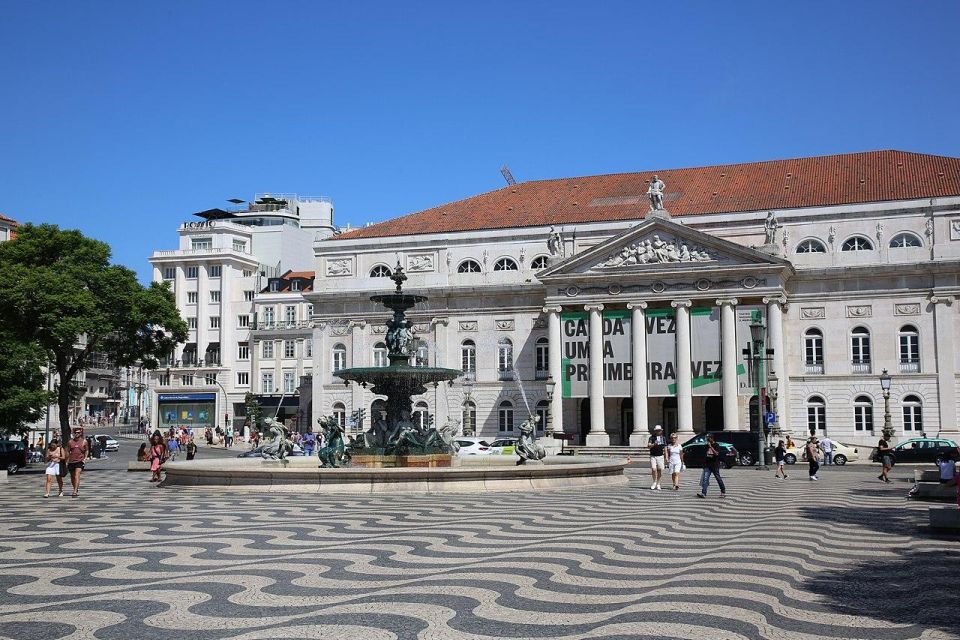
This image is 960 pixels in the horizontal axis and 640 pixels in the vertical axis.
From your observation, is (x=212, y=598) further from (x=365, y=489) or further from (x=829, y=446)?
(x=829, y=446)

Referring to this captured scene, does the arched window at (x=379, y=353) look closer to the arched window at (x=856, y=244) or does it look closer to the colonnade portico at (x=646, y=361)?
the colonnade portico at (x=646, y=361)

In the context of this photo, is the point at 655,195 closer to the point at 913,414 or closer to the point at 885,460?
the point at 913,414

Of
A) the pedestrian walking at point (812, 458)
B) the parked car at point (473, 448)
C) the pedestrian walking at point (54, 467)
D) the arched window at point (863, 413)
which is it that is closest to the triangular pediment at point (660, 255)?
the arched window at point (863, 413)

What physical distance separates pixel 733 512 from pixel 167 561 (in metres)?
10.8

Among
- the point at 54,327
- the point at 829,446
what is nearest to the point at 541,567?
the point at 54,327

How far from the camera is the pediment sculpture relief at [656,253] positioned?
52.8 metres

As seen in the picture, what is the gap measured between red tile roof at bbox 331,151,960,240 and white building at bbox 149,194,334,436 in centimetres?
2510

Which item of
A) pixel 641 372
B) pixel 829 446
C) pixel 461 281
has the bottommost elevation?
pixel 829 446

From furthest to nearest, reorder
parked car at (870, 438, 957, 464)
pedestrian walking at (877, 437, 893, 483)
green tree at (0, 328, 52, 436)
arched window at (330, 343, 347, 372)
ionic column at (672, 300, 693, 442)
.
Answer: arched window at (330, 343, 347, 372)
ionic column at (672, 300, 693, 442)
green tree at (0, 328, 52, 436)
parked car at (870, 438, 957, 464)
pedestrian walking at (877, 437, 893, 483)

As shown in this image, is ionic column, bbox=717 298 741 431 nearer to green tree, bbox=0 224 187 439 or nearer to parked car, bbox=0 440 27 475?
green tree, bbox=0 224 187 439

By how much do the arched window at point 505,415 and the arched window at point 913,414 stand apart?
20761 millimetres

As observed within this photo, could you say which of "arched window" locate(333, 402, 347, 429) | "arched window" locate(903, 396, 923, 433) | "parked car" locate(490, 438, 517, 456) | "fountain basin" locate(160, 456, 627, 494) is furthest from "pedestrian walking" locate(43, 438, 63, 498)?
"arched window" locate(903, 396, 923, 433)

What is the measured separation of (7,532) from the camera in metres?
14.9

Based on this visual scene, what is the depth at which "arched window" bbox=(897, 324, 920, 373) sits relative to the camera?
52.1 metres
